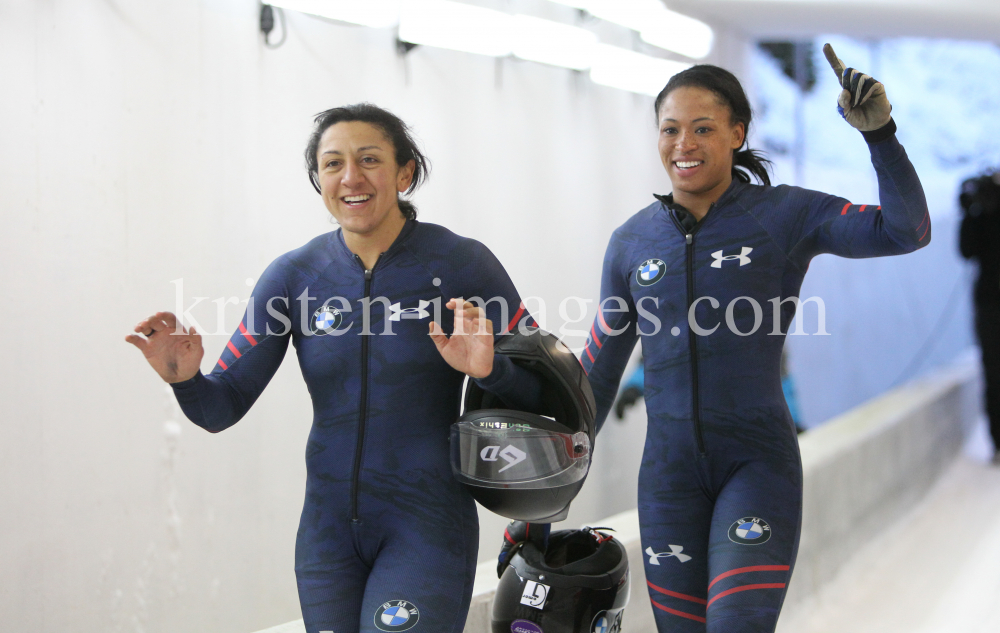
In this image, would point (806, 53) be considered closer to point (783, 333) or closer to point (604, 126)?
point (604, 126)

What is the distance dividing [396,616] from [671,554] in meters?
0.74

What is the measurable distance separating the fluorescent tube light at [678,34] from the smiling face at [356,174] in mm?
3154

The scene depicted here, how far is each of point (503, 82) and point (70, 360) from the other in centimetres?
237

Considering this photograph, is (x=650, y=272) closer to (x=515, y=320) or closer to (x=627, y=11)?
(x=515, y=320)

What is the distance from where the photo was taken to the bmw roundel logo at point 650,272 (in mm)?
2211

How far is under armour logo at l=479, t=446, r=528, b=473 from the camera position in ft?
5.82

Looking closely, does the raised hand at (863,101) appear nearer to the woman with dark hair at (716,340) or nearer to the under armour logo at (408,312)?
the woman with dark hair at (716,340)

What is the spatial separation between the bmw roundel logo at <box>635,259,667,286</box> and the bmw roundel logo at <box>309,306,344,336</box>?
30.6 inches

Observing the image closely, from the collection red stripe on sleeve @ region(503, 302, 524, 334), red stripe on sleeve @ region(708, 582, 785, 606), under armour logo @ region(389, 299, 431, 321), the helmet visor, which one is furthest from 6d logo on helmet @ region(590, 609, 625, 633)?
under armour logo @ region(389, 299, 431, 321)

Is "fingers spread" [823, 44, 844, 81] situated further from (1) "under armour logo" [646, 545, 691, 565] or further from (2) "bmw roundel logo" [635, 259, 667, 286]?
(1) "under armour logo" [646, 545, 691, 565]

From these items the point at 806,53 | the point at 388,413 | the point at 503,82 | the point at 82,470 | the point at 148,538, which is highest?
the point at 806,53

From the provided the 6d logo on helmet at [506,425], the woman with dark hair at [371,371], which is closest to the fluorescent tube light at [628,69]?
the woman with dark hair at [371,371]

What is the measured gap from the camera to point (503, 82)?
4.29m

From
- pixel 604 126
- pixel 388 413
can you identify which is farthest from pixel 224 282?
pixel 604 126
